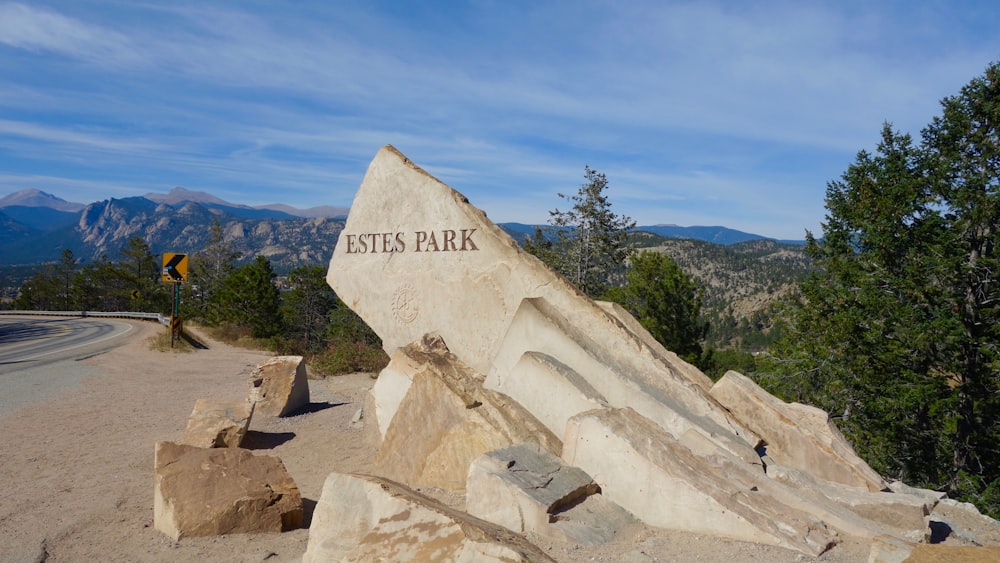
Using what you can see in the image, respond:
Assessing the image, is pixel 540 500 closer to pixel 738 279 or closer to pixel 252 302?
pixel 252 302

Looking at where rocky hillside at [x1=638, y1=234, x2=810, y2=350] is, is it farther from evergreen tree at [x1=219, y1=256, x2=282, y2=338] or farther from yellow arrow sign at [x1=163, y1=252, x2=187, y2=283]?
yellow arrow sign at [x1=163, y1=252, x2=187, y2=283]

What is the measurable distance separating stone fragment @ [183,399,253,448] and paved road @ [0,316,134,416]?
4391 millimetres

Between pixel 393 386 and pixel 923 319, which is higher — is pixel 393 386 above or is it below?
below

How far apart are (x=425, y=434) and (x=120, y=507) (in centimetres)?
315

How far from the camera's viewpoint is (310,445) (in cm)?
827

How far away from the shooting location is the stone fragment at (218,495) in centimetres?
494

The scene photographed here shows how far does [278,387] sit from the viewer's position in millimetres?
9859

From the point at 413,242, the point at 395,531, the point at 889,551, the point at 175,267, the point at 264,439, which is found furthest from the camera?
the point at 175,267

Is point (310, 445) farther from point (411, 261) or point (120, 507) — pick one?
point (411, 261)

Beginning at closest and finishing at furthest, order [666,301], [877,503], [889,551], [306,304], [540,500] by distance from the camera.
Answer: [889,551] → [540,500] → [877,503] → [666,301] → [306,304]

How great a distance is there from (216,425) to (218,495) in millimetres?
2658

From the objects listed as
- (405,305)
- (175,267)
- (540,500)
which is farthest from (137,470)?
(175,267)

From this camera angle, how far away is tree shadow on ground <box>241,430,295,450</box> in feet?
26.6

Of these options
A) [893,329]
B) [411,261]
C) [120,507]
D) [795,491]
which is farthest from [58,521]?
[893,329]
